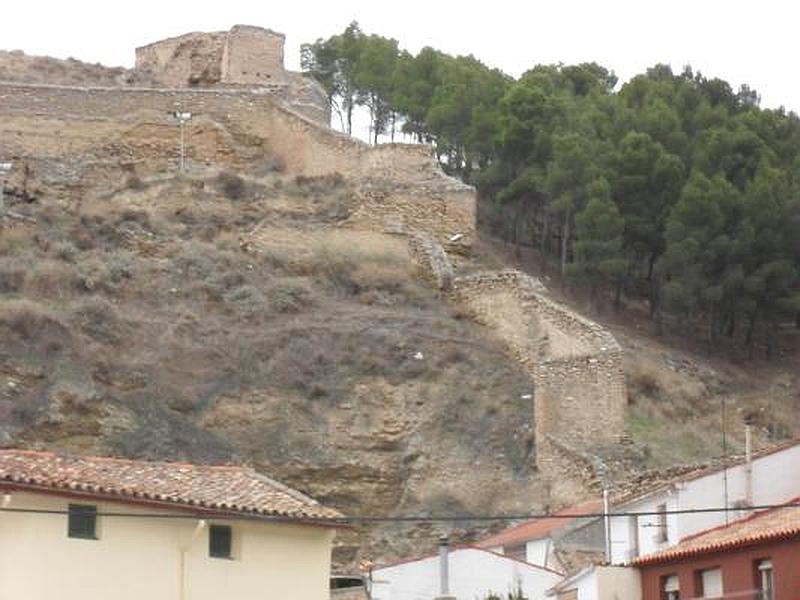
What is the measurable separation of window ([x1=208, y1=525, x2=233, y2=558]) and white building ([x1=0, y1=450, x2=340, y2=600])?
0.5 inches

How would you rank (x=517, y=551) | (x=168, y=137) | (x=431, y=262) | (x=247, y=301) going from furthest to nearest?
(x=168, y=137) → (x=431, y=262) → (x=247, y=301) → (x=517, y=551)

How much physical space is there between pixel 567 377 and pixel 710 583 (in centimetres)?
2134

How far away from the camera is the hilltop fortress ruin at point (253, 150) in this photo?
6712cm

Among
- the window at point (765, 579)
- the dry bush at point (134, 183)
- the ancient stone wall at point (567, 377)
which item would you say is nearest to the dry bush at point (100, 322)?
the ancient stone wall at point (567, 377)

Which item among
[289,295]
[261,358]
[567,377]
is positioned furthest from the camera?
[289,295]

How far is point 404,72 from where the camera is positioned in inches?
3649

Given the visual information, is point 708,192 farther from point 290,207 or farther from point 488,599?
point 488,599

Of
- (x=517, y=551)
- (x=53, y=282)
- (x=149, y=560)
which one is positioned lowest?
(x=517, y=551)

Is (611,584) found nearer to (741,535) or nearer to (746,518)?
(746,518)

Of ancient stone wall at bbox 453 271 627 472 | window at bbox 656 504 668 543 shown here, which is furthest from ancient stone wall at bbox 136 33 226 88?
window at bbox 656 504 668 543

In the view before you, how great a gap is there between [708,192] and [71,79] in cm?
2903

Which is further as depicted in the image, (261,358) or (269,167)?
(269,167)

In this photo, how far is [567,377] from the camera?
60.4 metres

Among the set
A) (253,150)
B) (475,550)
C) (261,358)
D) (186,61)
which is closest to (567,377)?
(261,358)
